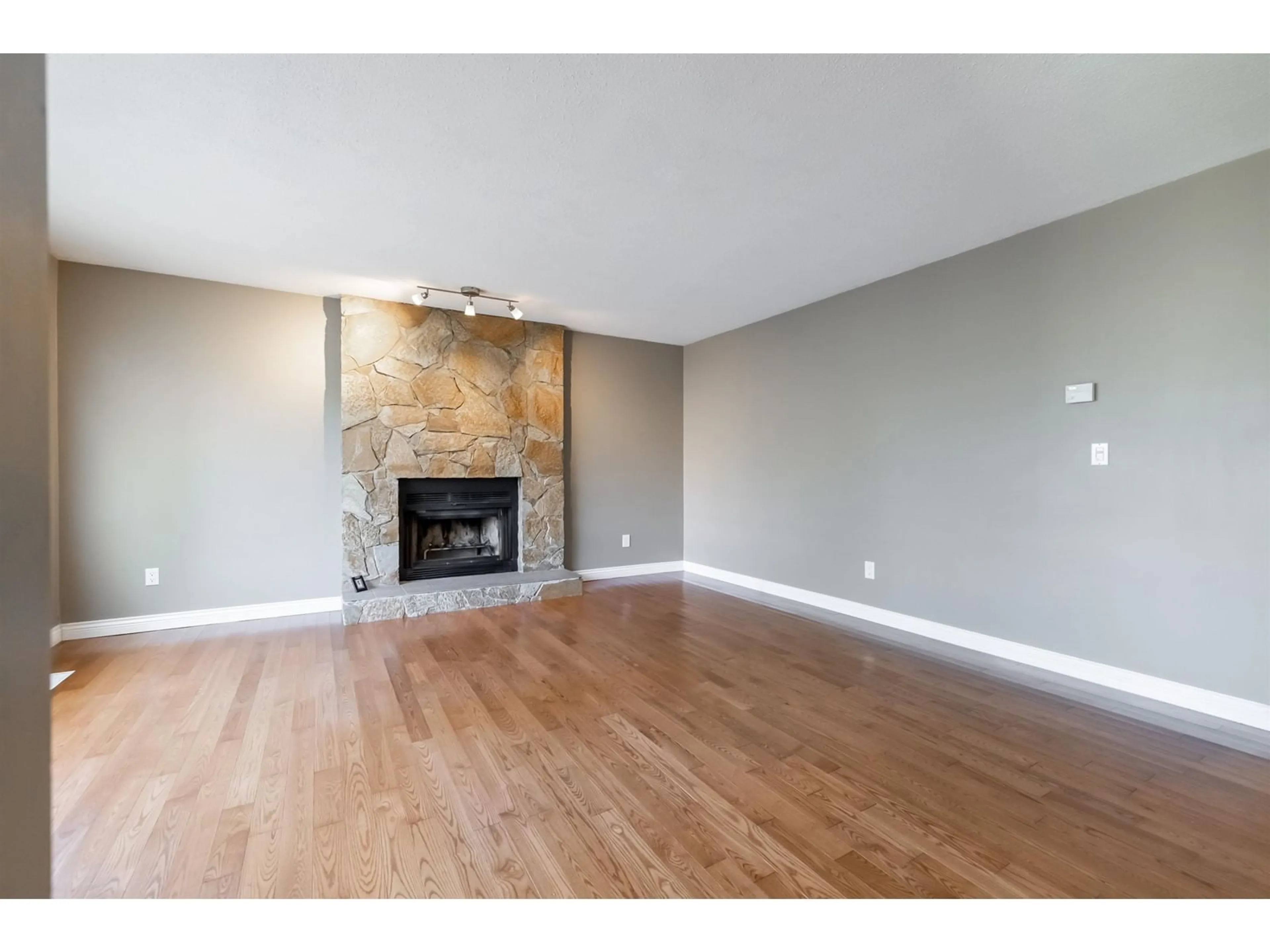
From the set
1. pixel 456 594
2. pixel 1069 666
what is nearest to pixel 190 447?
pixel 456 594

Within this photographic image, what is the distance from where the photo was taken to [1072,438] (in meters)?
2.57

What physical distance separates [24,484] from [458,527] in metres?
3.86

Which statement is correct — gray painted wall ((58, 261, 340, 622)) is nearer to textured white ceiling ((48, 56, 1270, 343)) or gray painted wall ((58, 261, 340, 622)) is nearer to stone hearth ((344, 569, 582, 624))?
textured white ceiling ((48, 56, 1270, 343))

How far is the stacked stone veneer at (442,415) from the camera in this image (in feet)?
12.5

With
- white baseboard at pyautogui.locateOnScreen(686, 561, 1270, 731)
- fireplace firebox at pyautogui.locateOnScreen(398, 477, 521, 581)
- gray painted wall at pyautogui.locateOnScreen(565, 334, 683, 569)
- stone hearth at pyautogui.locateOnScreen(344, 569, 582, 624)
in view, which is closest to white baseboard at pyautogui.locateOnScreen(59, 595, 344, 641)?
stone hearth at pyautogui.locateOnScreen(344, 569, 582, 624)

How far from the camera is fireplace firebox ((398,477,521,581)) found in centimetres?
411

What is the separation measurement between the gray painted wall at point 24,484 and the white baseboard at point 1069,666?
3.61 meters

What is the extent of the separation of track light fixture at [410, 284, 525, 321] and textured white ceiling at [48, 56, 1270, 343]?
410mm

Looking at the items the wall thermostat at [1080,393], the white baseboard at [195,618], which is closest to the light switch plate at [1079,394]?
the wall thermostat at [1080,393]

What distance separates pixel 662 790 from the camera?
1.69m

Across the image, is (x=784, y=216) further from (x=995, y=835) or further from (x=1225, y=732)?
(x=1225, y=732)

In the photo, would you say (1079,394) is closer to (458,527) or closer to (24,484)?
(24,484)
